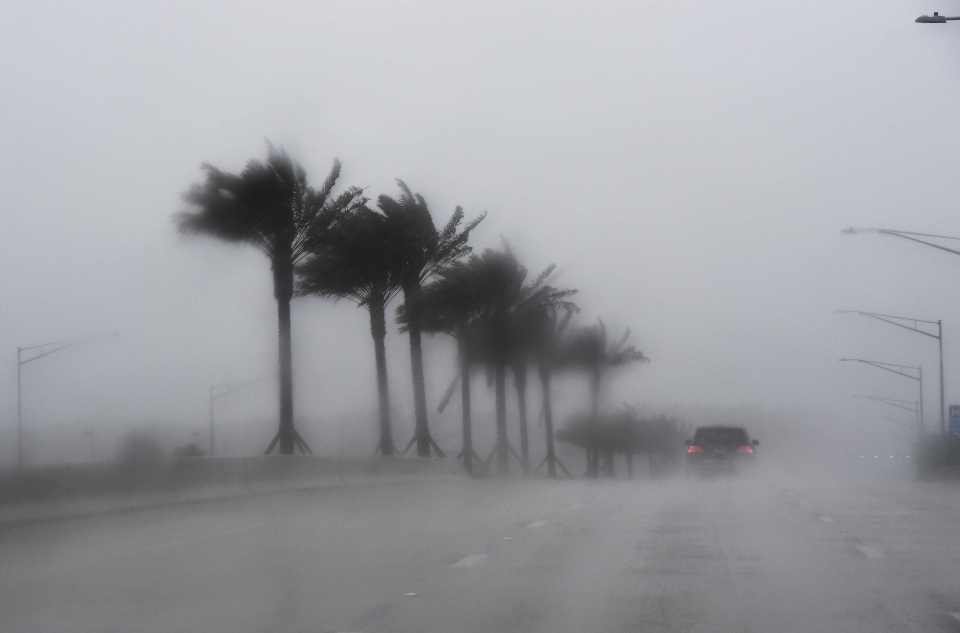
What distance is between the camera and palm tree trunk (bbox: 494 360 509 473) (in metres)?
73.2

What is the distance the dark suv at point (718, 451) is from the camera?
52.8 m

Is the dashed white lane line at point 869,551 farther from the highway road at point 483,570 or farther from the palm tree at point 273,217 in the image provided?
the palm tree at point 273,217

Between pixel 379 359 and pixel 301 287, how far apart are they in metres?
4.55

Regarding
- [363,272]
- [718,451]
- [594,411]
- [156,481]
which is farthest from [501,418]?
[156,481]

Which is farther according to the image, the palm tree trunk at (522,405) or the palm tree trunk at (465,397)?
the palm tree trunk at (522,405)

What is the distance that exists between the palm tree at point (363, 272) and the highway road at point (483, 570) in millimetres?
18849

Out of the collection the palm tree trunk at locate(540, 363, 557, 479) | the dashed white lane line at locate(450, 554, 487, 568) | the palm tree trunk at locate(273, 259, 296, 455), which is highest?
the palm tree trunk at locate(273, 259, 296, 455)

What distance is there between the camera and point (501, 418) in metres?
73.7

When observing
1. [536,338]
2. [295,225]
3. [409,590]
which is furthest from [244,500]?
→ [536,338]

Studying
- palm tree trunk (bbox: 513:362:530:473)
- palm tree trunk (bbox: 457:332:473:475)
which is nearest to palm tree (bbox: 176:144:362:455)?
palm tree trunk (bbox: 457:332:473:475)

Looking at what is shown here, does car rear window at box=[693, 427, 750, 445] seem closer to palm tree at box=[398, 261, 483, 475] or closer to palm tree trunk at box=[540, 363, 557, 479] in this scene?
palm tree at box=[398, 261, 483, 475]

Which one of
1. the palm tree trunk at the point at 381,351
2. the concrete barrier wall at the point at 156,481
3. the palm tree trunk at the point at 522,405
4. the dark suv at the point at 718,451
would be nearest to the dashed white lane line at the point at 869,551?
the concrete barrier wall at the point at 156,481

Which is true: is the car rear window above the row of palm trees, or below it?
below

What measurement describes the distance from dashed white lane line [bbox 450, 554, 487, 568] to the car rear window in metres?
35.3
